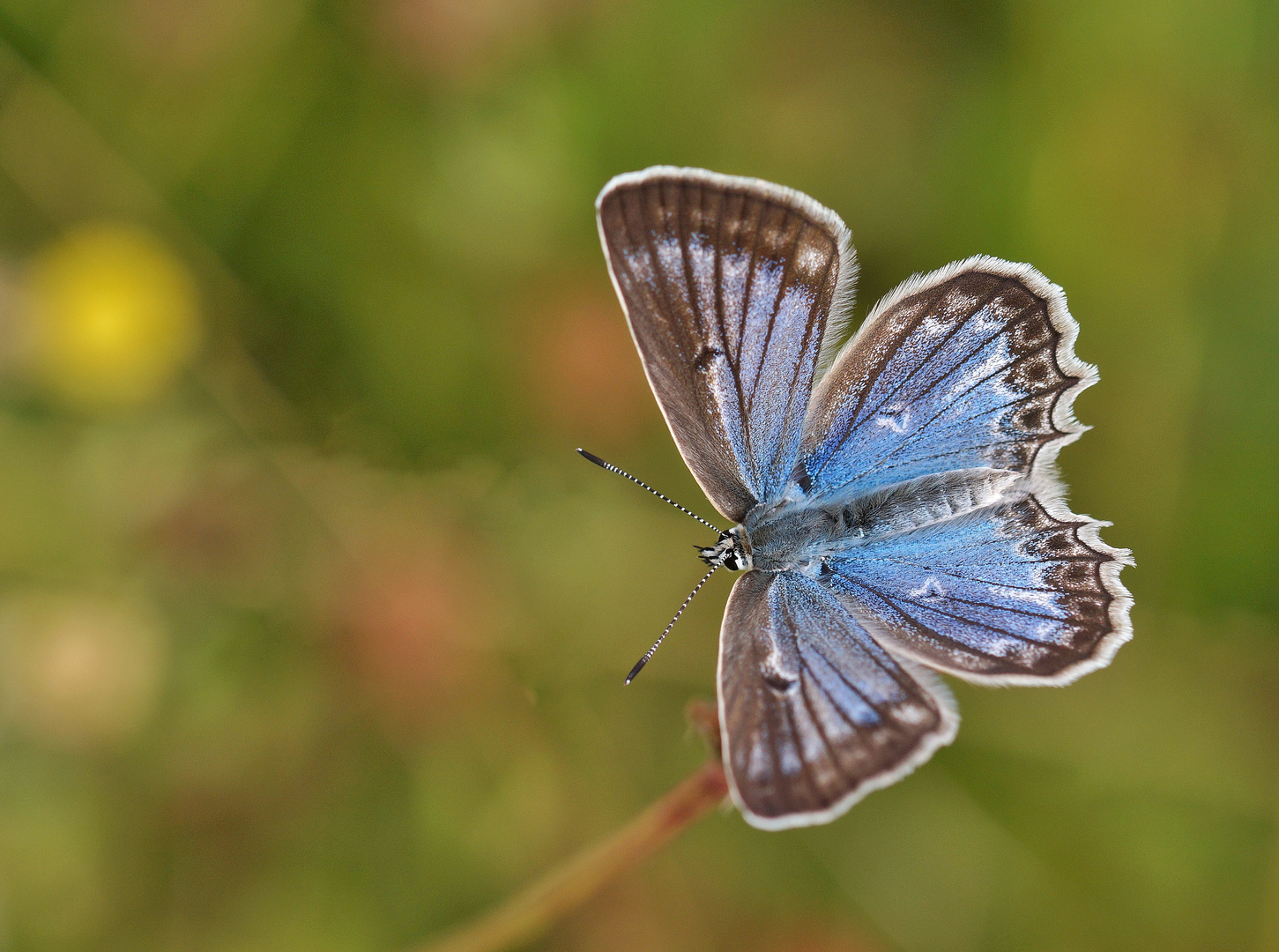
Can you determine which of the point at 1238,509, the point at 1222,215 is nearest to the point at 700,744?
the point at 1238,509

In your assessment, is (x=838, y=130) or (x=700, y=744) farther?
(x=838, y=130)

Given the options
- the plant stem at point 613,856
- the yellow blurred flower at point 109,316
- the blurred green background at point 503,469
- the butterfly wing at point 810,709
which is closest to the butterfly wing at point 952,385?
the butterfly wing at point 810,709

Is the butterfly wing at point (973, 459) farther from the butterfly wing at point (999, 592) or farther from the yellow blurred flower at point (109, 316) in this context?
the yellow blurred flower at point (109, 316)

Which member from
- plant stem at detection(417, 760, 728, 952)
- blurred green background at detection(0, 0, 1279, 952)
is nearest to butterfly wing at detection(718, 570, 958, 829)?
plant stem at detection(417, 760, 728, 952)

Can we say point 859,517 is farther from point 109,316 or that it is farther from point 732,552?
point 109,316

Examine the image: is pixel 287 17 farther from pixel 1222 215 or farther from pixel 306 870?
pixel 1222 215

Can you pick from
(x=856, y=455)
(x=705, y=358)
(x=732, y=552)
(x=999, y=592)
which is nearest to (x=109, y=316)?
(x=705, y=358)

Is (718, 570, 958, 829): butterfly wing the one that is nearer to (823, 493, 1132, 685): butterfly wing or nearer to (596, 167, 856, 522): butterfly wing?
(823, 493, 1132, 685): butterfly wing
